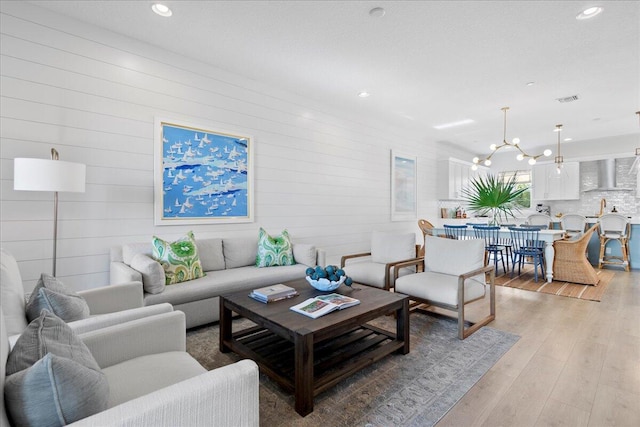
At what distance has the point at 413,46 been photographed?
3.29 meters

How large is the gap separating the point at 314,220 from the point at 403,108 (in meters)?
2.42

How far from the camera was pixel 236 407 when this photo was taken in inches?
42.4

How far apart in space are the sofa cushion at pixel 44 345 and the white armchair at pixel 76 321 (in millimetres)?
325

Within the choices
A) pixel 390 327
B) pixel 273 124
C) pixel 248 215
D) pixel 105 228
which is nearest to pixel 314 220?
pixel 248 215

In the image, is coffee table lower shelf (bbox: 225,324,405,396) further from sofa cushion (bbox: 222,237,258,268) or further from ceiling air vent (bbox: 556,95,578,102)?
ceiling air vent (bbox: 556,95,578,102)

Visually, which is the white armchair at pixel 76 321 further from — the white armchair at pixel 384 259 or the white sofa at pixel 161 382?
the white armchair at pixel 384 259

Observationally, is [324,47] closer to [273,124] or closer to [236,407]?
[273,124]

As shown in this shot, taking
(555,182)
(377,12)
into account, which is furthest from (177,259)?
(555,182)

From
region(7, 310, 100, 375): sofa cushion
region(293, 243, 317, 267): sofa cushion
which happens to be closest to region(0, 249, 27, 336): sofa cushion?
region(7, 310, 100, 375): sofa cushion

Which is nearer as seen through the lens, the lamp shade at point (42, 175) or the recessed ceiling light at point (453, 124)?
the lamp shade at point (42, 175)

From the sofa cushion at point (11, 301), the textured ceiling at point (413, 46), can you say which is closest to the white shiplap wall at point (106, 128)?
the textured ceiling at point (413, 46)

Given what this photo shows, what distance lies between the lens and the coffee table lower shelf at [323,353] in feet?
6.61

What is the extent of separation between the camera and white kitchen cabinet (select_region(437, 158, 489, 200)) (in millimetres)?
7328

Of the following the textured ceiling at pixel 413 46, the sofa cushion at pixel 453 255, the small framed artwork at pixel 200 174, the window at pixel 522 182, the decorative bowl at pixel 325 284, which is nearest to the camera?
the decorative bowl at pixel 325 284
